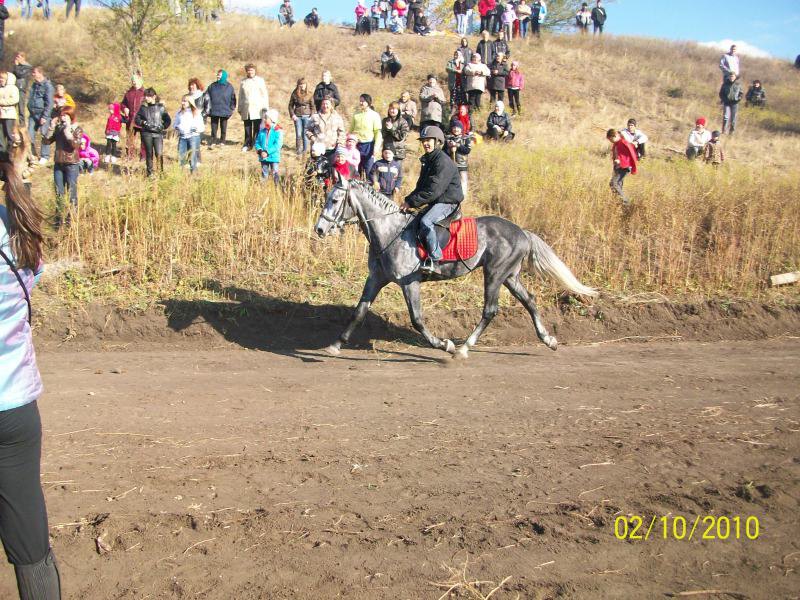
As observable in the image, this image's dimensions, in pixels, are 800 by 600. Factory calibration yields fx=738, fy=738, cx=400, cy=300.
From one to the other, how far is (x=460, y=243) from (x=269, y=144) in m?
6.79

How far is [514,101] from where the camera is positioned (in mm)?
25891

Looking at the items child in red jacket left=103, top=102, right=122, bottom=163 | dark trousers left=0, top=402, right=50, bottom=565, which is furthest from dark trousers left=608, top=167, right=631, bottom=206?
dark trousers left=0, top=402, right=50, bottom=565

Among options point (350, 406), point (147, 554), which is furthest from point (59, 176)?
point (147, 554)

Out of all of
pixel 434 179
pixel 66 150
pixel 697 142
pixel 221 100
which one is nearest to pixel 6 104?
pixel 66 150

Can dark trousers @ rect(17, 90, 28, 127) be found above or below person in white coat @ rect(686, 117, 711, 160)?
above

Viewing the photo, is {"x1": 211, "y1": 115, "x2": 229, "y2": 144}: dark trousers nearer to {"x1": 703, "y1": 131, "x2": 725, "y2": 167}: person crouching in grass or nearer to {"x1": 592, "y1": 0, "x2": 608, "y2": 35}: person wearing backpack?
{"x1": 703, "y1": 131, "x2": 725, "y2": 167}: person crouching in grass

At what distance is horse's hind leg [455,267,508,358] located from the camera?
10805 millimetres

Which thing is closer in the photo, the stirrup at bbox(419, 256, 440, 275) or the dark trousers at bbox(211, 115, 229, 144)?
the stirrup at bbox(419, 256, 440, 275)

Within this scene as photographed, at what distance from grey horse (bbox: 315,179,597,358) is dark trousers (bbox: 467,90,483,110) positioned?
1362cm

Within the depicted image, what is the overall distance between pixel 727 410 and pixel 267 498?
17.0 feet

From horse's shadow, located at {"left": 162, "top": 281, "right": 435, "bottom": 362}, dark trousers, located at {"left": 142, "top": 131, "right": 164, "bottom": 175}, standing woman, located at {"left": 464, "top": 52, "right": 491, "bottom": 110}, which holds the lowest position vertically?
horse's shadow, located at {"left": 162, "top": 281, "right": 435, "bottom": 362}

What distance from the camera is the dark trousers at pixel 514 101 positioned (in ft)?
83.3
